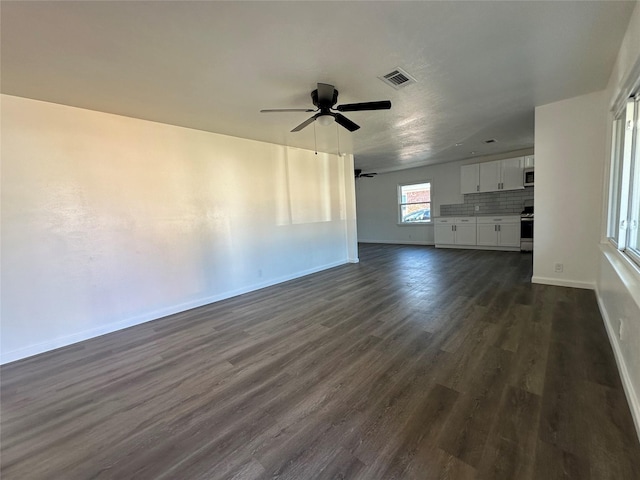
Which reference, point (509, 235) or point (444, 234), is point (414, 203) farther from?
point (509, 235)

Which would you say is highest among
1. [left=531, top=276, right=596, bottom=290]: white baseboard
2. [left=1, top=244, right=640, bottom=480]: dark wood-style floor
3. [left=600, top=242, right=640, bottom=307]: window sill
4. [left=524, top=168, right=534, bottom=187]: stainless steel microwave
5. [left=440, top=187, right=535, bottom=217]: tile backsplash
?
[left=524, top=168, right=534, bottom=187]: stainless steel microwave

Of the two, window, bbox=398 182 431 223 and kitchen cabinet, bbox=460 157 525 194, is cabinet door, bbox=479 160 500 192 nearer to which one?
kitchen cabinet, bbox=460 157 525 194

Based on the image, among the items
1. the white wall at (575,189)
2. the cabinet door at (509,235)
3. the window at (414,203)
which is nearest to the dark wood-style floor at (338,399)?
the white wall at (575,189)

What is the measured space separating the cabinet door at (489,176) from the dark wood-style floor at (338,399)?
4.18m

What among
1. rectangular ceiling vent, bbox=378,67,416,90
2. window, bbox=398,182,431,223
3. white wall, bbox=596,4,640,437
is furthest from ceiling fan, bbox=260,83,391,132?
window, bbox=398,182,431,223

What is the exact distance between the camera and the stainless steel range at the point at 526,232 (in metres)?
6.11

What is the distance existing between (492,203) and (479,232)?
3.13ft

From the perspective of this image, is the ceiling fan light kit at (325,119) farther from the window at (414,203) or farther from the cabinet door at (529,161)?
the window at (414,203)

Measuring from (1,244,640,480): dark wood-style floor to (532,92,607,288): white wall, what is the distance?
1.79 ft

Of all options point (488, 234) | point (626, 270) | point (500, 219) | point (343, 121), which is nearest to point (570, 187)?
point (626, 270)

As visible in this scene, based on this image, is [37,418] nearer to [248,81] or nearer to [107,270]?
[107,270]

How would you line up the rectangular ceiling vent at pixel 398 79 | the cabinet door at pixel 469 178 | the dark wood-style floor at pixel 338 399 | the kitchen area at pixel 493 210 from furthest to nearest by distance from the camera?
1. the cabinet door at pixel 469 178
2. the kitchen area at pixel 493 210
3. the rectangular ceiling vent at pixel 398 79
4. the dark wood-style floor at pixel 338 399

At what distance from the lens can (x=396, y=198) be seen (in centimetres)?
886

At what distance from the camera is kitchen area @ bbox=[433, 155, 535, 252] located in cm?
627
